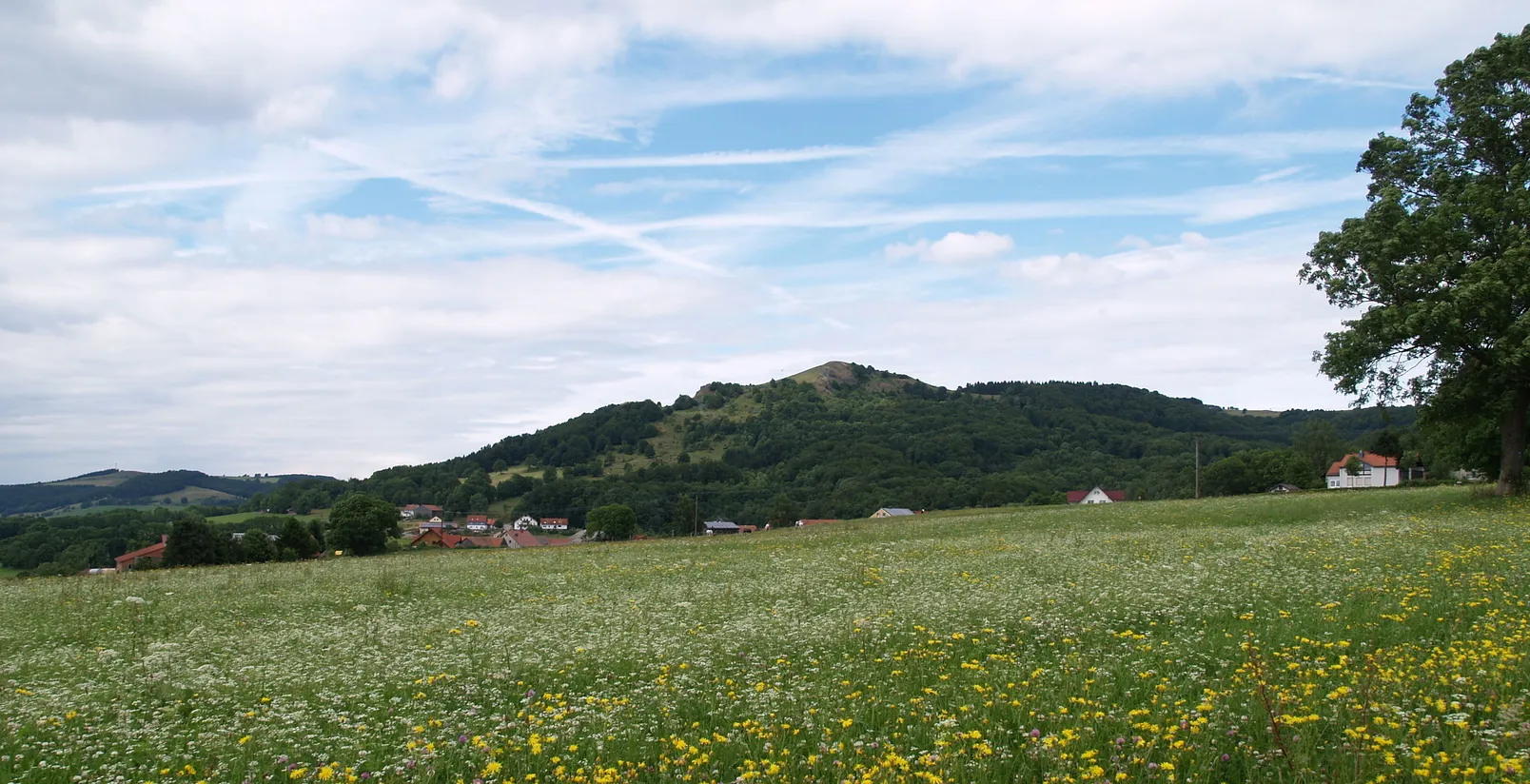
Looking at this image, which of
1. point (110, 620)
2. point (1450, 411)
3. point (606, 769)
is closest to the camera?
point (606, 769)

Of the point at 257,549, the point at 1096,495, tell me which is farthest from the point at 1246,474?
the point at 257,549

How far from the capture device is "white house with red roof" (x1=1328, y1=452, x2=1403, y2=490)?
418 feet

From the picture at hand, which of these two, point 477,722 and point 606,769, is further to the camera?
point 477,722

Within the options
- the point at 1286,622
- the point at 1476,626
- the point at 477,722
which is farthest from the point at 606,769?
the point at 1476,626

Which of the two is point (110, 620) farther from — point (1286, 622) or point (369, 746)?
point (1286, 622)

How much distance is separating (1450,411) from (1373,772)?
34.8m

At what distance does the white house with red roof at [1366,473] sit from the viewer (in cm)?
12739

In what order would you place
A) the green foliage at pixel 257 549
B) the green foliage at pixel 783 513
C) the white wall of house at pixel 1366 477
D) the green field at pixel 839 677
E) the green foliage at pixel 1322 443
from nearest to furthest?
the green field at pixel 839 677
the green foliage at pixel 257 549
the white wall of house at pixel 1366 477
the green foliage at pixel 1322 443
the green foliage at pixel 783 513

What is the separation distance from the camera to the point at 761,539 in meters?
44.5

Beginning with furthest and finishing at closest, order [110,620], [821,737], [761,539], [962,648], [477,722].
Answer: [761,539]
[110,620]
[962,648]
[477,722]
[821,737]

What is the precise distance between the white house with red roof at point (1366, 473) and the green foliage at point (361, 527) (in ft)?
393

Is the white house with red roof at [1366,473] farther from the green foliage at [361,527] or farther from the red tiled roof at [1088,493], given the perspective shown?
the green foliage at [361,527]

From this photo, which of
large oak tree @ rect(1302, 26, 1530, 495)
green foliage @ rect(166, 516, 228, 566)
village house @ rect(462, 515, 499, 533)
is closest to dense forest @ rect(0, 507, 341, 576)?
green foliage @ rect(166, 516, 228, 566)

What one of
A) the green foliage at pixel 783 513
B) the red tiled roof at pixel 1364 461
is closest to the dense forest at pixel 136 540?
the green foliage at pixel 783 513
